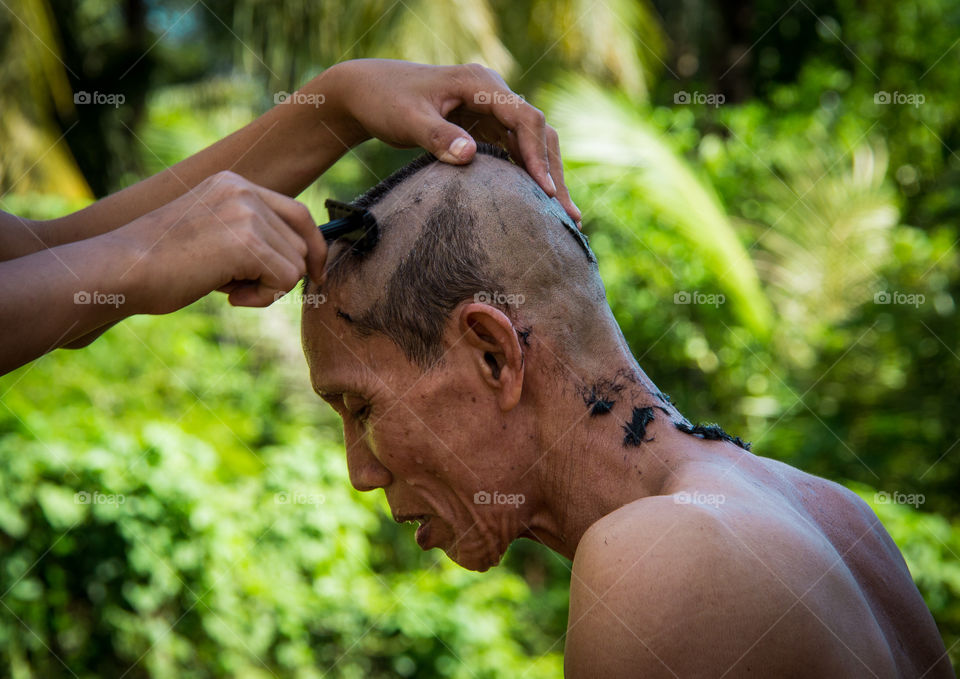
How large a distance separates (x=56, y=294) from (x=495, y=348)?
33.6 inches

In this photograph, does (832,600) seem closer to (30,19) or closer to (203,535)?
(203,535)

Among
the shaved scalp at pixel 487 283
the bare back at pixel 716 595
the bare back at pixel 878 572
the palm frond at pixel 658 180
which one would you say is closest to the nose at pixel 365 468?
the shaved scalp at pixel 487 283

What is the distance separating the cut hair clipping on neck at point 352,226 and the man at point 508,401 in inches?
0.9

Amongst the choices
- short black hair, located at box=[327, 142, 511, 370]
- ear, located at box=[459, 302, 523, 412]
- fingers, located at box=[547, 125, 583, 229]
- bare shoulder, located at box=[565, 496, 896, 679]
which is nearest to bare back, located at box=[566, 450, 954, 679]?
bare shoulder, located at box=[565, 496, 896, 679]

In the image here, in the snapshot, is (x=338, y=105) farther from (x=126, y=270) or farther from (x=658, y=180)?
(x=658, y=180)

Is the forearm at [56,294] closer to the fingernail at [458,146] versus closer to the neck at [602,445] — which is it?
the fingernail at [458,146]

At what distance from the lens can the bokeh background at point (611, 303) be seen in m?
4.87

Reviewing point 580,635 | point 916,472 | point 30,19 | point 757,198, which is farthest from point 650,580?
point 30,19

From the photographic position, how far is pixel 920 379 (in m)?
6.89

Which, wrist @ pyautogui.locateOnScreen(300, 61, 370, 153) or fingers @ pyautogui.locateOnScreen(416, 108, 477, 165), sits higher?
fingers @ pyautogui.locateOnScreen(416, 108, 477, 165)

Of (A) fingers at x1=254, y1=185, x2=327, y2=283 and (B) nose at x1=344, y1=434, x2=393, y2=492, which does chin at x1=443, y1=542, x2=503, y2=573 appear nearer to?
(B) nose at x1=344, y1=434, x2=393, y2=492

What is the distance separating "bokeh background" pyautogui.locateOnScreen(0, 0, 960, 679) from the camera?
4.87m

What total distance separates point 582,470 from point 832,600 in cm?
56

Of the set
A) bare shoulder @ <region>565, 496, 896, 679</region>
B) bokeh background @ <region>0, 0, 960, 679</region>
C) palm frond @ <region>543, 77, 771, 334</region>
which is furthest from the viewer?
palm frond @ <region>543, 77, 771, 334</region>
